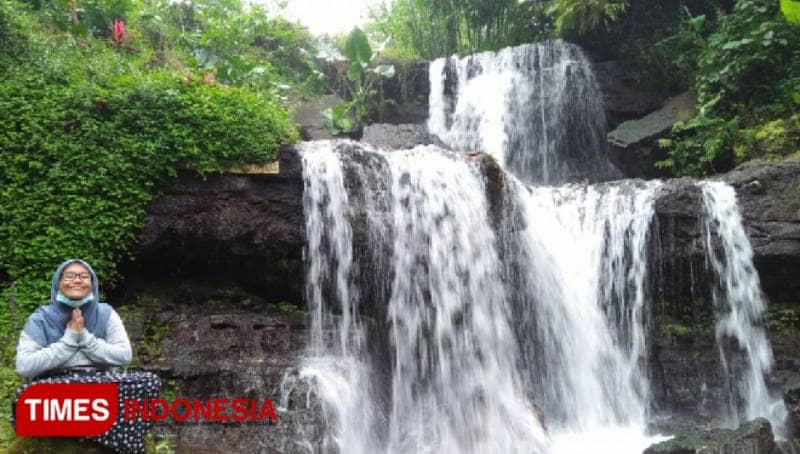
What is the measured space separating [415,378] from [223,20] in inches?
339

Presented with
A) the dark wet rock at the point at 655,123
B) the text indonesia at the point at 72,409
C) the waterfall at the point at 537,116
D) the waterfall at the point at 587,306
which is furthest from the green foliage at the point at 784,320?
the text indonesia at the point at 72,409

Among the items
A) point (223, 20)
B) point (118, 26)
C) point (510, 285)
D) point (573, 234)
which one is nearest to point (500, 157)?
point (573, 234)

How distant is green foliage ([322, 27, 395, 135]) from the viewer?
1142cm

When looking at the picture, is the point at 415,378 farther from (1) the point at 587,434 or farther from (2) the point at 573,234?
(2) the point at 573,234

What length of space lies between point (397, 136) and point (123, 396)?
8761mm

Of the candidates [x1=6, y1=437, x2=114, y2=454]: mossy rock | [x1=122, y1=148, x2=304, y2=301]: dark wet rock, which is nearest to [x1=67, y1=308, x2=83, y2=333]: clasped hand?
[x1=6, y1=437, x2=114, y2=454]: mossy rock

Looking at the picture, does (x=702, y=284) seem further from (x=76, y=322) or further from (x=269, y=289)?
(x=76, y=322)

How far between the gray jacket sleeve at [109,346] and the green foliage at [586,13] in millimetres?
10825

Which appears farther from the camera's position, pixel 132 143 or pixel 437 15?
pixel 437 15

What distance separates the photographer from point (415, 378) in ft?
21.9

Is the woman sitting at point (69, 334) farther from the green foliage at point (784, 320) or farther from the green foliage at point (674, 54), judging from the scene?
the green foliage at point (674, 54)

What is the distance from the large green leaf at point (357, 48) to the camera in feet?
40.4

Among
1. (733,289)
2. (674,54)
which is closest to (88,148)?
(733,289)

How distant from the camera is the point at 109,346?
3.94 m
